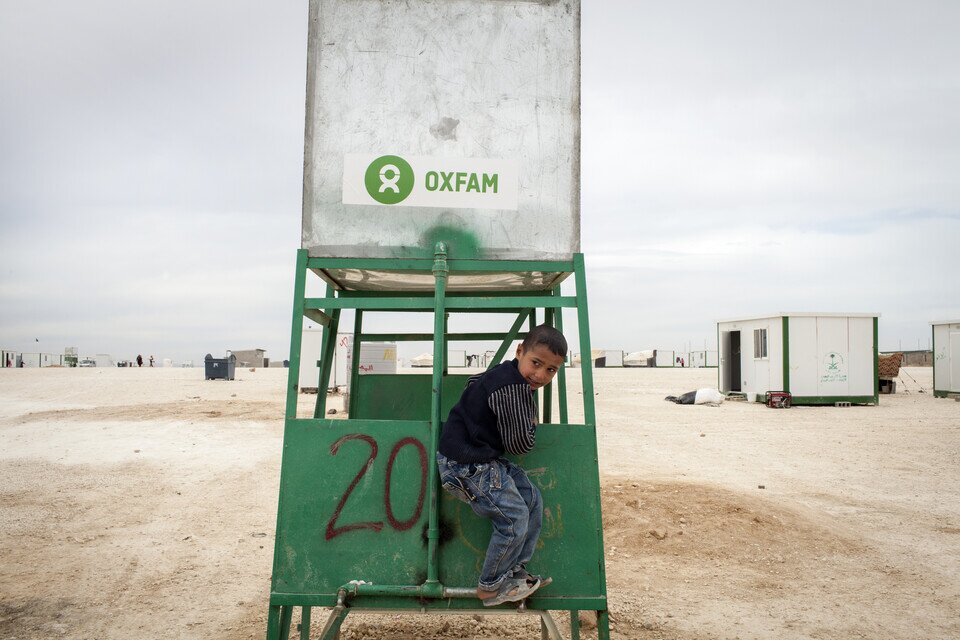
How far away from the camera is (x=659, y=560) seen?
6.49 m

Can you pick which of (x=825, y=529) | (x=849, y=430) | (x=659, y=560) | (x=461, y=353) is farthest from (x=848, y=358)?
(x=461, y=353)

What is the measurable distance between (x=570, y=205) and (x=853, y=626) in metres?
3.82

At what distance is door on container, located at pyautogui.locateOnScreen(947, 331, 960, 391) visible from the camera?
23.5 m

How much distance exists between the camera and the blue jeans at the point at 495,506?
3.20 metres

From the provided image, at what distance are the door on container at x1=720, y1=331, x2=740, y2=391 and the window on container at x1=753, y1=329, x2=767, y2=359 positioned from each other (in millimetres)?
2134

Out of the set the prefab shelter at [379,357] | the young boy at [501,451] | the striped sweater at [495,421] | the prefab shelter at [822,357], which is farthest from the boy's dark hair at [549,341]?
the prefab shelter at [822,357]

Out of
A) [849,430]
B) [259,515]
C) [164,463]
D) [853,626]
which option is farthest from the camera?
[849,430]

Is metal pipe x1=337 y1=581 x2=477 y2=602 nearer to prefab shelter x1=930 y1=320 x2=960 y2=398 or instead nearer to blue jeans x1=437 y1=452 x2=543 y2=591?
blue jeans x1=437 y1=452 x2=543 y2=591

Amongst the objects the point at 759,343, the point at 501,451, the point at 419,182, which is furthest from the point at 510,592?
the point at 759,343

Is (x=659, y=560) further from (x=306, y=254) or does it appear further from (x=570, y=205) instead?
(x=306, y=254)

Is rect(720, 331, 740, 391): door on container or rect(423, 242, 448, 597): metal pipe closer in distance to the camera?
rect(423, 242, 448, 597): metal pipe

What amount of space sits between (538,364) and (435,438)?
0.65 meters

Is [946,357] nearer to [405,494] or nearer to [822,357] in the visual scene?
[822,357]

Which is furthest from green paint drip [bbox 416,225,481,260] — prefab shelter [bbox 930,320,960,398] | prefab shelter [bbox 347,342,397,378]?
prefab shelter [bbox 930,320,960,398]
